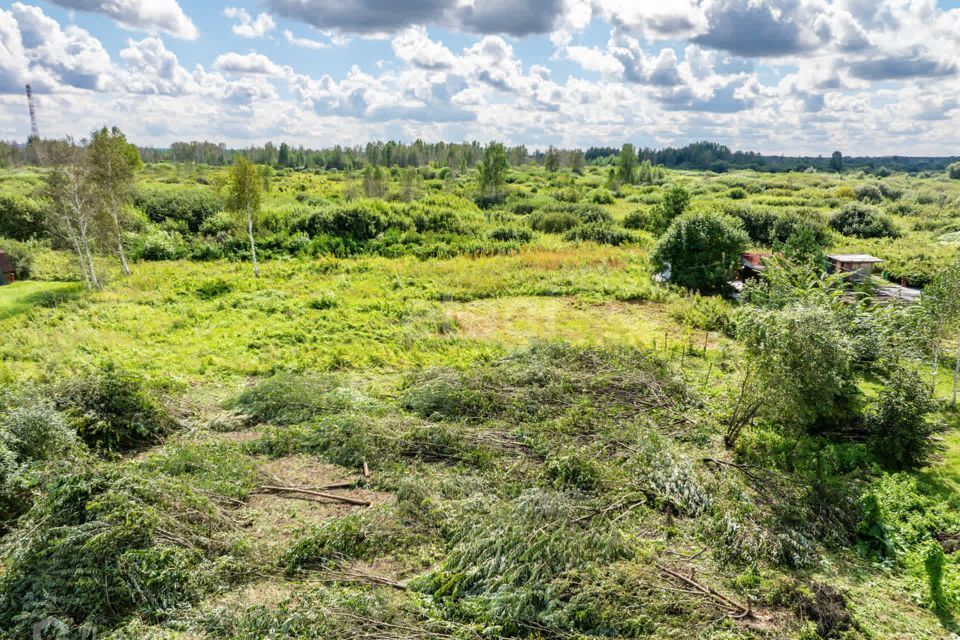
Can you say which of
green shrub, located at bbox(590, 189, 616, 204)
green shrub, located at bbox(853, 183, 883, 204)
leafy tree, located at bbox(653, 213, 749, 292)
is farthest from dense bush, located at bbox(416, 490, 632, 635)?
green shrub, located at bbox(853, 183, 883, 204)

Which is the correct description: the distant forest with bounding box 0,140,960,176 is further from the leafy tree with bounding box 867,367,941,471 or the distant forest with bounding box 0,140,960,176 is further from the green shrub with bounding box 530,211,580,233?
the leafy tree with bounding box 867,367,941,471

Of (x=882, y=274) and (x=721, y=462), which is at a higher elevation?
(x=882, y=274)

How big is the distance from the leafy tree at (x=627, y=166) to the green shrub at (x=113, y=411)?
228 feet

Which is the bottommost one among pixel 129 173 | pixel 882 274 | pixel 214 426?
pixel 214 426

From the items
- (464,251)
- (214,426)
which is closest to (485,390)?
(214,426)

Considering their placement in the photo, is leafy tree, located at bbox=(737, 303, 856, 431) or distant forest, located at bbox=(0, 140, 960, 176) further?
distant forest, located at bbox=(0, 140, 960, 176)

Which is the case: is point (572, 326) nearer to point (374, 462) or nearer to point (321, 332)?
point (321, 332)

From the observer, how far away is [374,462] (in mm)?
9336

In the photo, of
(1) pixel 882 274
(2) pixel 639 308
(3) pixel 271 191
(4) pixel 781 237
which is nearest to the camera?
(2) pixel 639 308

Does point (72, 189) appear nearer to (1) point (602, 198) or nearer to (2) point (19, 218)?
(2) point (19, 218)

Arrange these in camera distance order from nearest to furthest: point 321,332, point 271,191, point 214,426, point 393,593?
point 393,593, point 214,426, point 321,332, point 271,191

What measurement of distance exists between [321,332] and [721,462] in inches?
483

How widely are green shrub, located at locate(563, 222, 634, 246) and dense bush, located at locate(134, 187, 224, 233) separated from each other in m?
24.1

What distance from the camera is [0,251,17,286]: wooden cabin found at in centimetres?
2291
